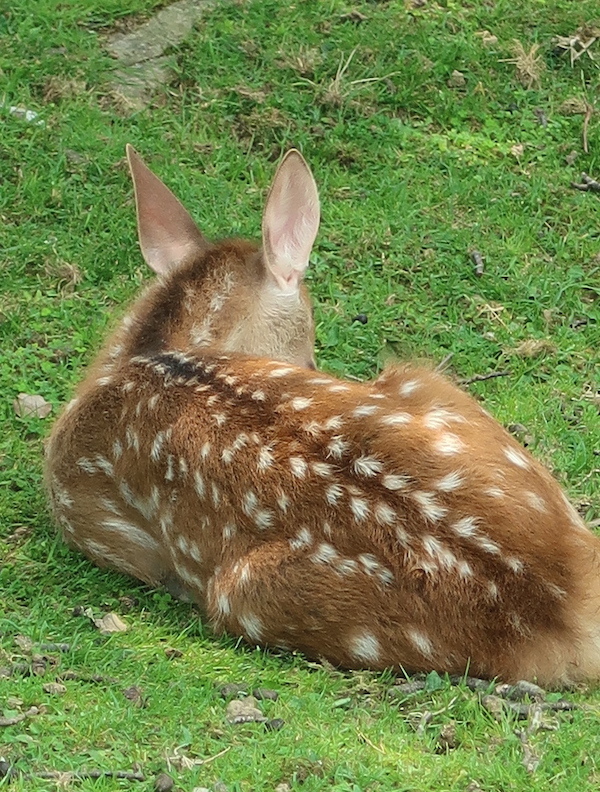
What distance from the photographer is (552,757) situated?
351cm

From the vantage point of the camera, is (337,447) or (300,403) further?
(300,403)

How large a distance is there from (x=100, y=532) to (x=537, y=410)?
1969 mm

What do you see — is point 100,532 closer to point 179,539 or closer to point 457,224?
point 179,539

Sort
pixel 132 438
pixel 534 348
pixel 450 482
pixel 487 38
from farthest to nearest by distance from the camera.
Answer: pixel 487 38 → pixel 534 348 → pixel 132 438 → pixel 450 482

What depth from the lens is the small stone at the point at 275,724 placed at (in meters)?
3.67

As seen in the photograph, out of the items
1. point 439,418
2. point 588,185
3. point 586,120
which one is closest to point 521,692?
point 439,418

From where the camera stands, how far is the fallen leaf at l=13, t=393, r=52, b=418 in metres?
5.70

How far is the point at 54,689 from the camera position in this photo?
12.7 ft

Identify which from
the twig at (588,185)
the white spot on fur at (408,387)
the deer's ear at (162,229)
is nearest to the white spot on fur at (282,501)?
the white spot on fur at (408,387)

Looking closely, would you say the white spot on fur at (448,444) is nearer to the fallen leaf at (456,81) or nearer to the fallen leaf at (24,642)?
the fallen leaf at (24,642)

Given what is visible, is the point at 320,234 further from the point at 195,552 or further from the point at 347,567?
the point at 347,567

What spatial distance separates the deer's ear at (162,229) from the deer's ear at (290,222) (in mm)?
337

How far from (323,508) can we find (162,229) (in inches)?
71.5

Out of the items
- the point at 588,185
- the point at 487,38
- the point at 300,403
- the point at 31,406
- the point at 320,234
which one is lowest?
the point at 31,406
